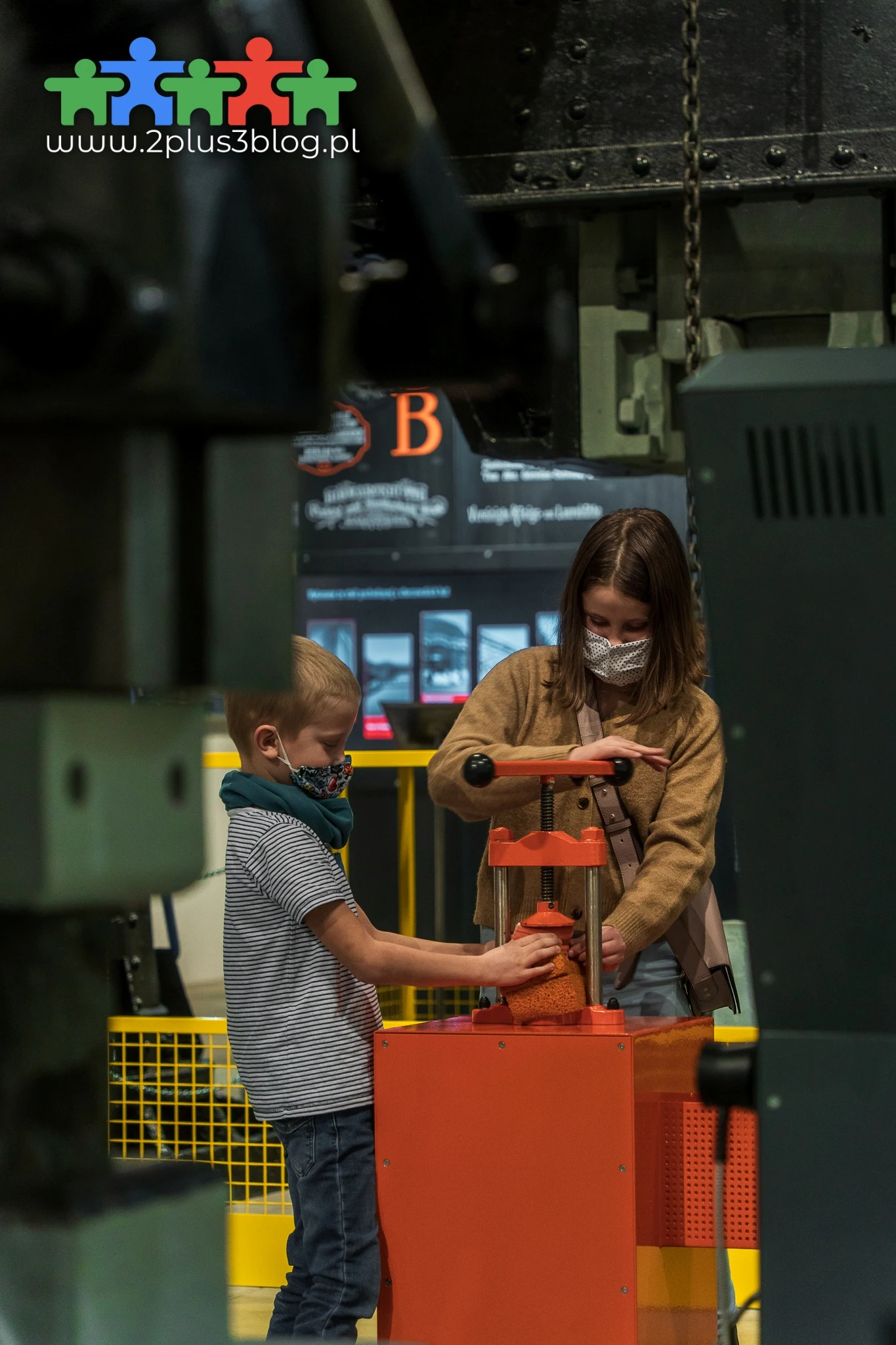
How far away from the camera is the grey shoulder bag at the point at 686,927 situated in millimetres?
2861

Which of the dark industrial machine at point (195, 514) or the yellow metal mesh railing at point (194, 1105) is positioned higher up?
the dark industrial machine at point (195, 514)

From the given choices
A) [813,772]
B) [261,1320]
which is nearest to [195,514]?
[813,772]

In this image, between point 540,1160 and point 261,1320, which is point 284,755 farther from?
point 261,1320

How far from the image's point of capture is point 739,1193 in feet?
9.36

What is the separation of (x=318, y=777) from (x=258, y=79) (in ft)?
6.10

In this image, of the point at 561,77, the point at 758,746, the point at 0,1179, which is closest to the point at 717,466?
the point at 758,746

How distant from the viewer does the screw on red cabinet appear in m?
2.56

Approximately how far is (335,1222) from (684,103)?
218 cm

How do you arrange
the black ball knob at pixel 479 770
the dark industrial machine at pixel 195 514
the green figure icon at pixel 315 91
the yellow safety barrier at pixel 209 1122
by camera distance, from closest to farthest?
the dark industrial machine at pixel 195 514 < the green figure icon at pixel 315 91 < the black ball knob at pixel 479 770 < the yellow safety barrier at pixel 209 1122

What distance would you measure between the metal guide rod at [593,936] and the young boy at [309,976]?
0.51 ft

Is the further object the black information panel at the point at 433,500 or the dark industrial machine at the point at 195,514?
the black information panel at the point at 433,500

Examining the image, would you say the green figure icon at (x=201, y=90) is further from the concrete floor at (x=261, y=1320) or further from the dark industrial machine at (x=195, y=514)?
the concrete floor at (x=261, y=1320)

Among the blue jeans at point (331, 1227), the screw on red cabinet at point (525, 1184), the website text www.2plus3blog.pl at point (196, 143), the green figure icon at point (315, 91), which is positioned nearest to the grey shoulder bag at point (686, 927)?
the screw on red cabinet at point (525, 1184)

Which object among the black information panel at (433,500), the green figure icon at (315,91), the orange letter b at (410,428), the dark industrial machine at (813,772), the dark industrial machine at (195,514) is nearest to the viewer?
the dark industrial machine at (195,514)
